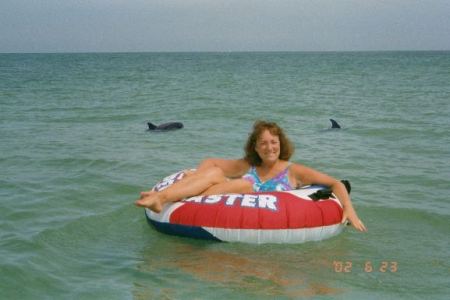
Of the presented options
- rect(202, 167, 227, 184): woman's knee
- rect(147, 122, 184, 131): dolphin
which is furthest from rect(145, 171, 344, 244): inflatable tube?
rect(147, 122, 184, 131): dolphin

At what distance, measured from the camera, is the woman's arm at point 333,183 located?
5.25 meters

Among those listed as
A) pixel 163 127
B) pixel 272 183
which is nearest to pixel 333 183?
pixel 272 183

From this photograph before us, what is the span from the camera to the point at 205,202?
521 cm

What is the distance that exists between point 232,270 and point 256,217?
575 mm

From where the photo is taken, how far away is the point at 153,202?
497 cm

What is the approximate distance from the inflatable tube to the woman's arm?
0.10 m

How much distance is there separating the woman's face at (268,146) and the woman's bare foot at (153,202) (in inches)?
41.5

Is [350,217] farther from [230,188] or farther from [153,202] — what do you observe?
[153,202]

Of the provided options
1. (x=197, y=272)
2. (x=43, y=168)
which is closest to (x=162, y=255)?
(x=197, y=272)

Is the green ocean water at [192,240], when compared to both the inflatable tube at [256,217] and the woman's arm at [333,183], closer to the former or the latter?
the inflatable tube at [256,217]

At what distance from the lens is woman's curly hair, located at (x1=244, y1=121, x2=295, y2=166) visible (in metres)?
5.45

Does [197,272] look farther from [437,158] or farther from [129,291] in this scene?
[437,158]
